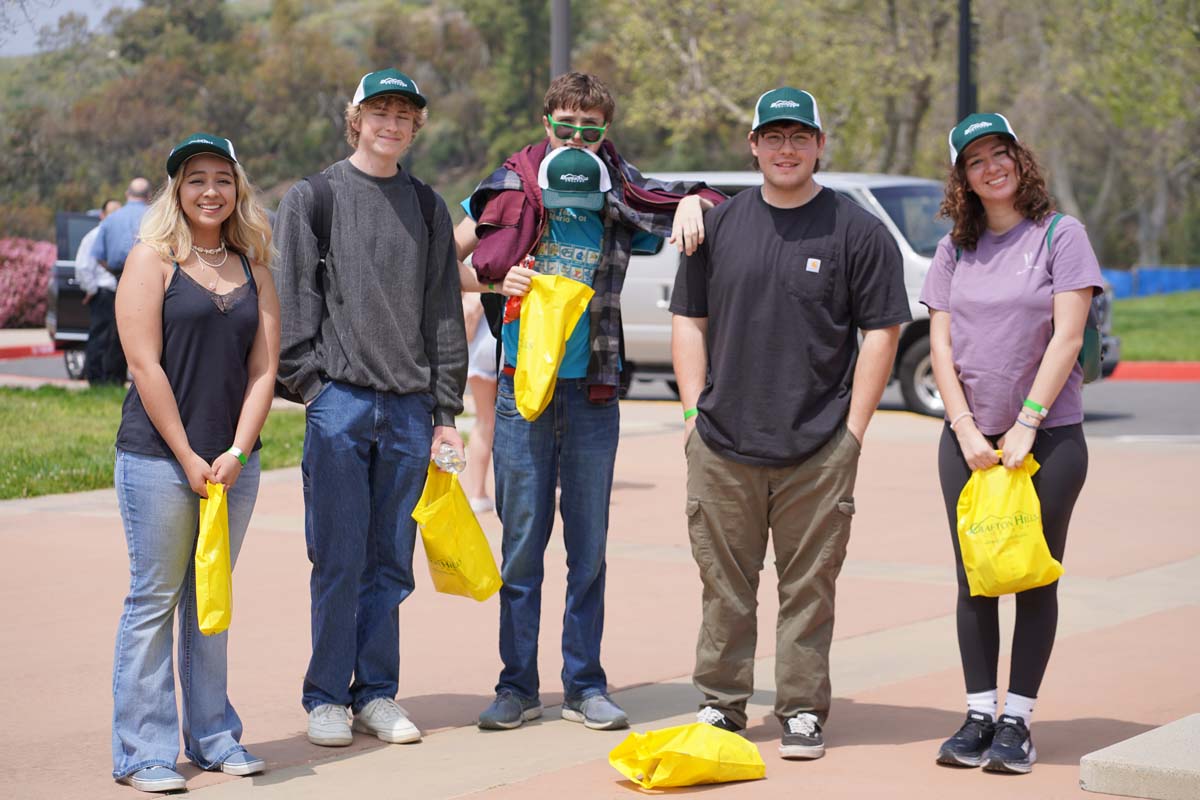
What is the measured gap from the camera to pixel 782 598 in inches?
214

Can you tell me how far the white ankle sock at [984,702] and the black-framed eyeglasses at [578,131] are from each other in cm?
214

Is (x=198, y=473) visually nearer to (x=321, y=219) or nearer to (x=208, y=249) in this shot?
(x=208, y=249)

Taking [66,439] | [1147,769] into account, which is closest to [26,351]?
[66,439]

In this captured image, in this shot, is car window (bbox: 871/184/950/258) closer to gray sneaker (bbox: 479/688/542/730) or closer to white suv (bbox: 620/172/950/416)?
white suv (bbox: 620/172/950/416)

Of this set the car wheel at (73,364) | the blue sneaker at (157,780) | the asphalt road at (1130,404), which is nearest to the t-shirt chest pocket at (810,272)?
the blue sneaker at (157,780)

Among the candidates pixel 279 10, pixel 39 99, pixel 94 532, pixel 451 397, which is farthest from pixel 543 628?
pixel 279 10

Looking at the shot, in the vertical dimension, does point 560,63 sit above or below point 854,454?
above

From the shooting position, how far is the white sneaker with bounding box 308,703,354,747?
5.37 metres

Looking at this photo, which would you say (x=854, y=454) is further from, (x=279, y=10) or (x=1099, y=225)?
(x=1099, y=225)

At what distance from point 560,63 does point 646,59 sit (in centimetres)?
1831

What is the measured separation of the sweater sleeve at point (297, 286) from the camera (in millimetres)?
5301

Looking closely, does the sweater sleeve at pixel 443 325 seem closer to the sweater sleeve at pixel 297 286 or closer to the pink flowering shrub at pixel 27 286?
the sweater sleeve at pixel 297 286

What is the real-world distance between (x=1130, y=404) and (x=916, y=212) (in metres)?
3.35

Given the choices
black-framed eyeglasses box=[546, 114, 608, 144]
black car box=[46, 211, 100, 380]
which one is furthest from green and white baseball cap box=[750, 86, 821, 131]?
black car box=[46, 211, 100, 380]
